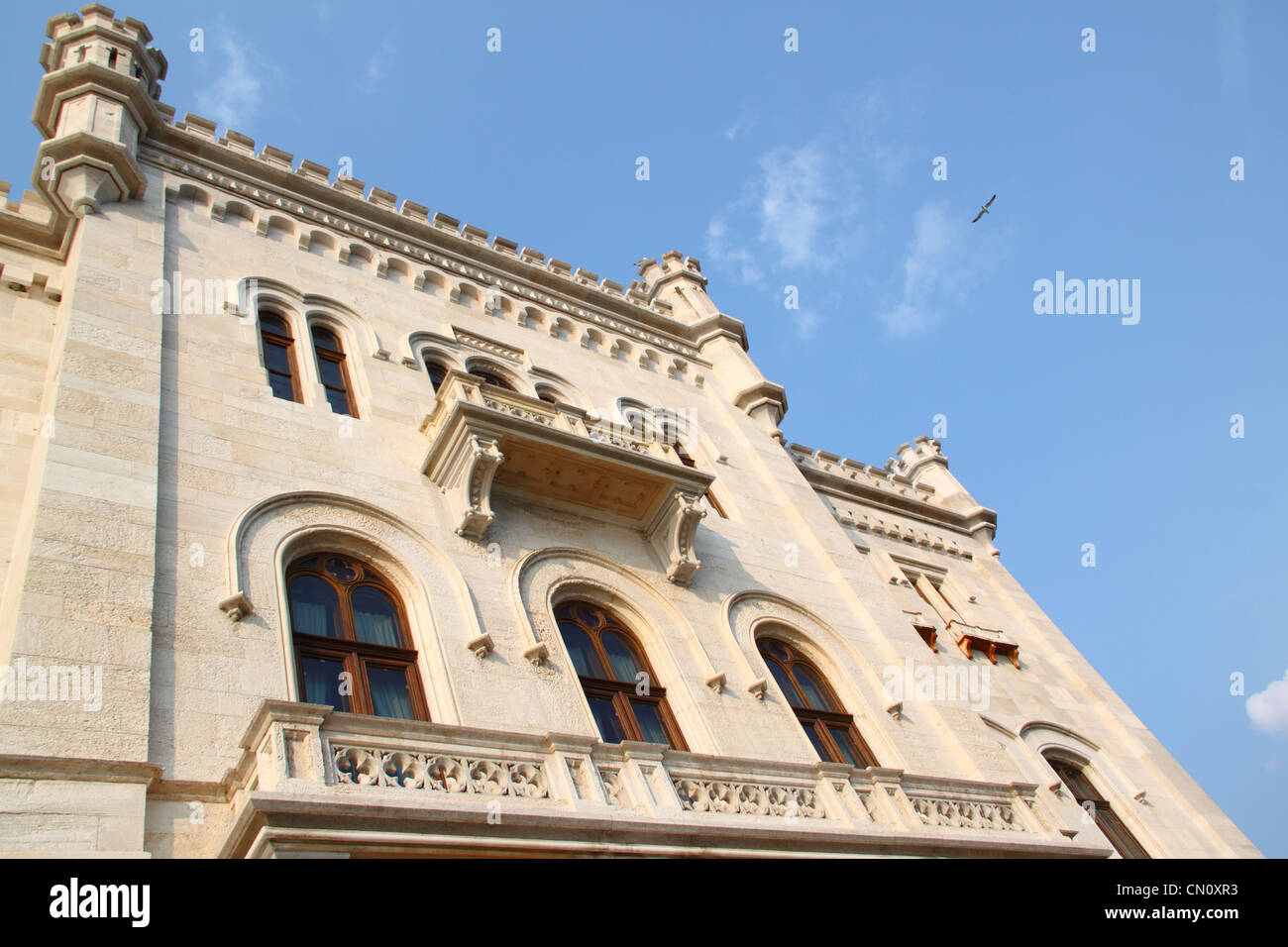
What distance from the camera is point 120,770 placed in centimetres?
811

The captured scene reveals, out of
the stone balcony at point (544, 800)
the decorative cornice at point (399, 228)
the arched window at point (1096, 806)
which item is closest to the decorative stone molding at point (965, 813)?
the stone balcony at point (544, 800)

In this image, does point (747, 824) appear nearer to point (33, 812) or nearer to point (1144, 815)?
point (33, 812)

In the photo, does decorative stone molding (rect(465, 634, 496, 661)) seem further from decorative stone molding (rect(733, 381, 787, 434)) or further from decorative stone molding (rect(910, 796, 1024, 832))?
decorative stone molding (rect(733, 381, 787, 434))

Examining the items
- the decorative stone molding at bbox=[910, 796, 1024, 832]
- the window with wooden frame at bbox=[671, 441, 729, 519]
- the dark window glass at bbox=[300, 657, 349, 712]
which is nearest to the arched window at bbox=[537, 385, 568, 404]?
the window with wooden frame at bbox=[671, 441, 729, 519]

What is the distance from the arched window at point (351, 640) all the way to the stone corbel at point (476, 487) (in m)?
1.49

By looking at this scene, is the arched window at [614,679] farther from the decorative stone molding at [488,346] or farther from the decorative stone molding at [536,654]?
the decorative stone molding at [488,346]

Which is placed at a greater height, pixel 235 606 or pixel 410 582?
pixel 410 582

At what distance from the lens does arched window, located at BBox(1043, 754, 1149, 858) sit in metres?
18.4

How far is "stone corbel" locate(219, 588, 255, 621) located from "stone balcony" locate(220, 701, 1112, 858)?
1890 millimetres

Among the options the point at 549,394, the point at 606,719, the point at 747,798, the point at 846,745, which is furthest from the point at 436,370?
the point at 747,798

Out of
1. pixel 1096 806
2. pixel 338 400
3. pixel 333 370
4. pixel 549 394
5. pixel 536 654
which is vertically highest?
pixel 549 394

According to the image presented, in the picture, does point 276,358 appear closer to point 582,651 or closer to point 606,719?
point 582,651

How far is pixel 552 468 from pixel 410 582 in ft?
10.7

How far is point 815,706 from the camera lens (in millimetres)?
14750
